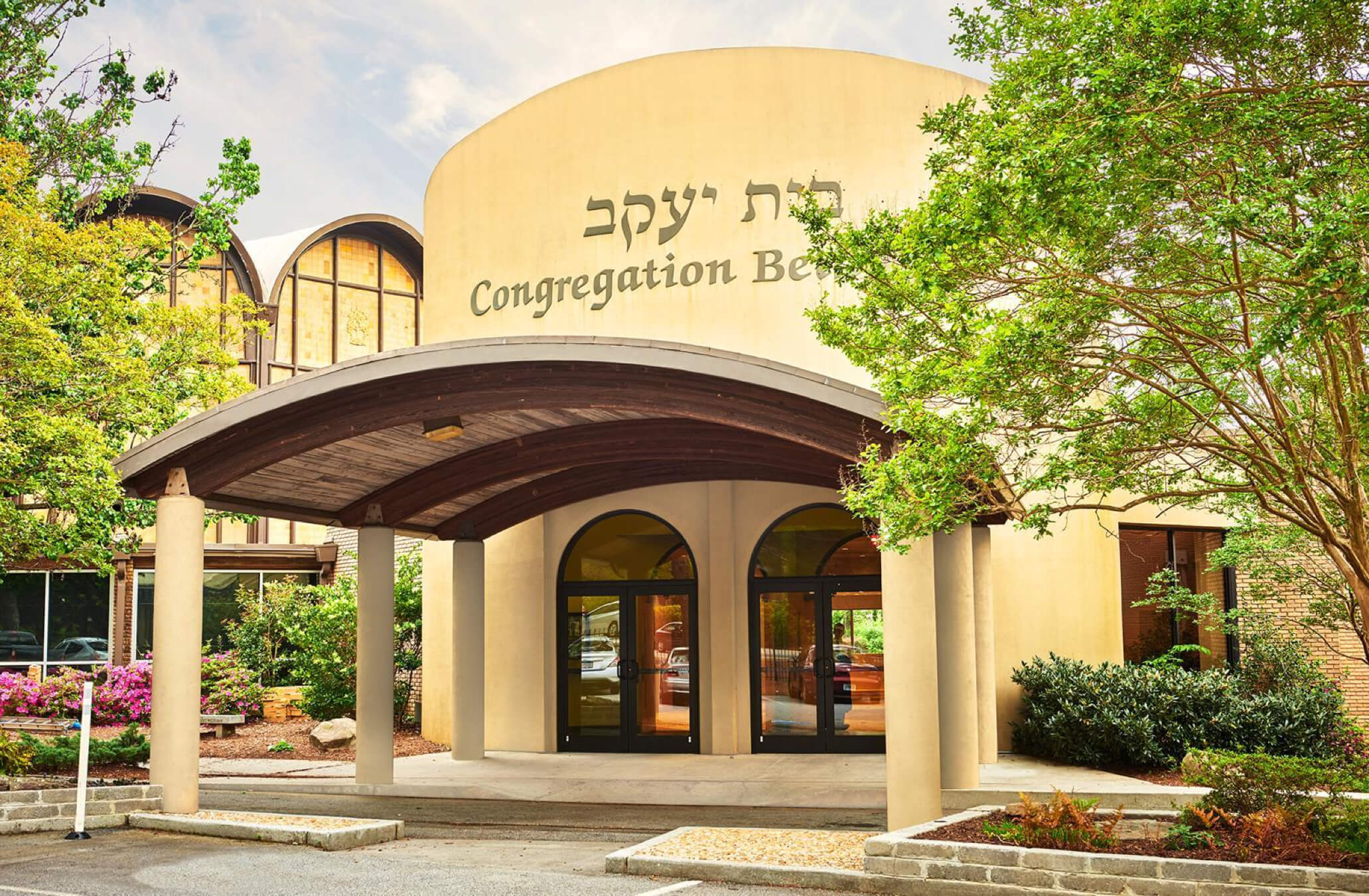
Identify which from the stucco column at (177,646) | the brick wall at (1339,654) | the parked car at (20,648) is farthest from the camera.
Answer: the parked car at (20,648)

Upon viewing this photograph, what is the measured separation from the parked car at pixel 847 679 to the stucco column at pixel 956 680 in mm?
4670

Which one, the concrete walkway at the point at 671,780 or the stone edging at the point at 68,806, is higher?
the stone edging at the point at 68,806

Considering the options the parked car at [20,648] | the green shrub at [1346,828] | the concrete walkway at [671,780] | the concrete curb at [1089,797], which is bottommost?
the concrete walkway at [671,780]

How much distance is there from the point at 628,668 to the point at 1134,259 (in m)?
12.3

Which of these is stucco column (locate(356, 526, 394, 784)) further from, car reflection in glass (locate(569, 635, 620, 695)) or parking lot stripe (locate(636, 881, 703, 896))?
parking lot stripe (locate(636, 881, 703, 896))

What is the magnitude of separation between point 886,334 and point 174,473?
757cm

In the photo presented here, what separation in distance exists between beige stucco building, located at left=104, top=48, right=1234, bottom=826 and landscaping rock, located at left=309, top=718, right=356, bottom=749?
138 centimetres

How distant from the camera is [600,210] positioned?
18.4 m

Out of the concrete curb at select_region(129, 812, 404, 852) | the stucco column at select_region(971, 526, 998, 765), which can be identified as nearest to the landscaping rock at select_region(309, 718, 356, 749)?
the concrete curb at select_region(129, 812, 404, 852)

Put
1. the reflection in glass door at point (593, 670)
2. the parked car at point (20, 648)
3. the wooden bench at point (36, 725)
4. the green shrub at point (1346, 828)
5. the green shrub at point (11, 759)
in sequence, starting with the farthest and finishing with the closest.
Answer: the parked car at point (20, 648)
the wooden bench at point (36, 725)
the reflection in glass door at point (593, 670)
the green shrub at point (11, 759)
the green shrub at point (1346, 828)

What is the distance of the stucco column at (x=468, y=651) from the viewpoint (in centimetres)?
1812

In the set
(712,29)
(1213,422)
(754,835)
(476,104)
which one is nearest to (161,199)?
(754,835)

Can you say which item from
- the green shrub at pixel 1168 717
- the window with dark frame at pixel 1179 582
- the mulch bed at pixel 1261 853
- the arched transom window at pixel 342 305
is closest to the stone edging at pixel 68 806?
the mulch bed at pixel 1261 853

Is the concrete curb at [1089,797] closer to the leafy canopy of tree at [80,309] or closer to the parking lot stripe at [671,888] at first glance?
the parking lot stripe at [671,888]
